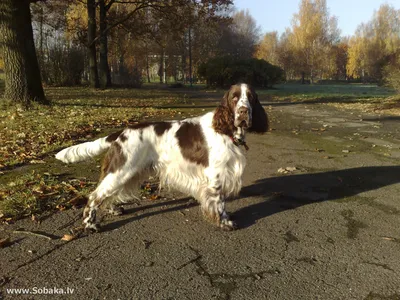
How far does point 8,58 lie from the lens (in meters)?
10.3

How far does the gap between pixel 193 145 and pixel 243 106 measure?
0.67 metres

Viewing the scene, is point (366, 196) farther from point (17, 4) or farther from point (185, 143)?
point (17, 4)

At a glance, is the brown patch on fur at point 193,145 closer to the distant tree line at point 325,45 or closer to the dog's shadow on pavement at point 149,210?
the dog's shadow on pavement at point 149,210

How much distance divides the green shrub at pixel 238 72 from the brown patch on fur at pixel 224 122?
89.0ft

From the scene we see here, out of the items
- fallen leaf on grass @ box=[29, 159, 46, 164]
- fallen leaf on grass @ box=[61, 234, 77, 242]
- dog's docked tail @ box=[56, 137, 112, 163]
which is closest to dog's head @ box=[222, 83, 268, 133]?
dog's docked tail @ box=[56, 137, 112, 163]

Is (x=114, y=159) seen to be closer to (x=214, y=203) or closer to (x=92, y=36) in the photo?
(x=214, y=203)

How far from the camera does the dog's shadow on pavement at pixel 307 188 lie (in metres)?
4.04

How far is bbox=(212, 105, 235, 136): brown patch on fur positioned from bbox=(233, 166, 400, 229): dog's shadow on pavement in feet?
3.15

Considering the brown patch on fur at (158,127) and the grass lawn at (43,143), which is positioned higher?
the brown patch on fur at (158,127)

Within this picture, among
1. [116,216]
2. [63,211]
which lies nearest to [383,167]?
[116,216]

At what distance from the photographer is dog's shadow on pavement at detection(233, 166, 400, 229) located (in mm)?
4035

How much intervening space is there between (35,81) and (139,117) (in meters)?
3.56

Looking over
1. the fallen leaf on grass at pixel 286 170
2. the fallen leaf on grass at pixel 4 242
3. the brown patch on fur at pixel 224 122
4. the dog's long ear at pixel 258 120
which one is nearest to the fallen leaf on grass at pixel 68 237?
the fallen leaf on grass at pixel 4 242

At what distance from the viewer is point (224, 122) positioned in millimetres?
3670
